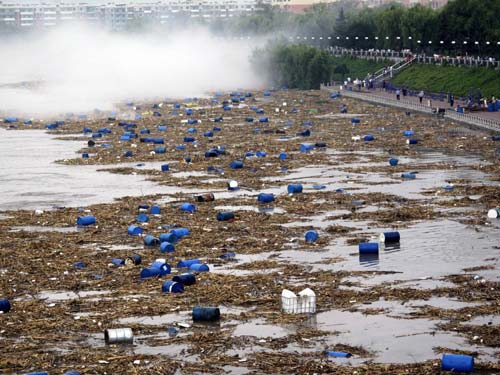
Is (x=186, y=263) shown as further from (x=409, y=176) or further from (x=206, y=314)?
(x=409, y=176)

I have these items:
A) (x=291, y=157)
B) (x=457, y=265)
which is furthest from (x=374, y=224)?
(x=291, y=157)

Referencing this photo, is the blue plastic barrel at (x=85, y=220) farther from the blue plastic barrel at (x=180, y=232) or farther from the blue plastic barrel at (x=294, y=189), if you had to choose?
the blue plastic barrel at (x=294, y=189)

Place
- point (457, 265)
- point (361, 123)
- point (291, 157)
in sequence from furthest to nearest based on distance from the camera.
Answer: point (361, 123), point (291, 157), point (457, 265)

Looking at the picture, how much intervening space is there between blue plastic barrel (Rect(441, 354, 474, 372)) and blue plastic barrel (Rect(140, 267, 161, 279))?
11.2 metres

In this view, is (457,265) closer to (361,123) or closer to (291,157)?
(291,157)

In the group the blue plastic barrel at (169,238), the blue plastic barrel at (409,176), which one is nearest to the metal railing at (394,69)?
the blue plastic barrel at (409,176)

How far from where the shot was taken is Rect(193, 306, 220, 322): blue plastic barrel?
105 ft

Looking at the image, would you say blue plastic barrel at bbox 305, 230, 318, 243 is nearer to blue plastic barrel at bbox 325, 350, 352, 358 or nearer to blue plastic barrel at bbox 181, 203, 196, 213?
blue plastic barrel at bbox 181, 203, 196, 213

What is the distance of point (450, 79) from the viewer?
378 ft

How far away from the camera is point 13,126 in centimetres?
10094

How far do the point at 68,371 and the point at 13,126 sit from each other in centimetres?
7457

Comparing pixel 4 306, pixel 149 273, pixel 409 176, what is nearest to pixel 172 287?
pixel 149 273

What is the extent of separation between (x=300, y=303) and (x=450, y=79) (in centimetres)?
8450

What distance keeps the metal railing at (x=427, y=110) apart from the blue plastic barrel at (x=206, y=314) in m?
47.3
